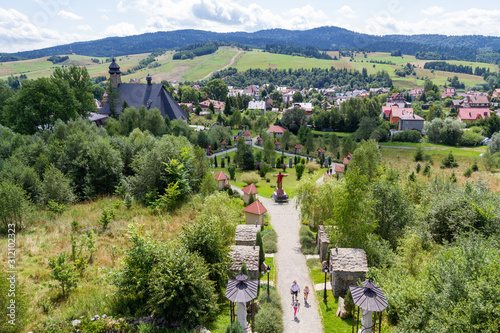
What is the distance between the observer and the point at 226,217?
23.1 meters

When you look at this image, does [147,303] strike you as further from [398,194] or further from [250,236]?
[398,194]

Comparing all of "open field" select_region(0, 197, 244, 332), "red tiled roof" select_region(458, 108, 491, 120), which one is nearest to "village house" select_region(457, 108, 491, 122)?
"red tiled roof" select_region(458, 108, 491, 120)

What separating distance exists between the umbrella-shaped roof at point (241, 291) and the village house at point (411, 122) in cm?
9703

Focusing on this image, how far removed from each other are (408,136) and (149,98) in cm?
7039

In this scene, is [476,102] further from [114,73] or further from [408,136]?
[114,73]

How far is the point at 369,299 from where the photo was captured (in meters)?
11.7

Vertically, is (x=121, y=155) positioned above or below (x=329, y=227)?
above

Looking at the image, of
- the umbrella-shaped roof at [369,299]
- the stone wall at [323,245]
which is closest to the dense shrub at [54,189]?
the stone wall at [323,245]

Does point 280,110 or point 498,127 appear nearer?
point 498,127

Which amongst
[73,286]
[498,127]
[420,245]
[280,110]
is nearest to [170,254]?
[73,286]

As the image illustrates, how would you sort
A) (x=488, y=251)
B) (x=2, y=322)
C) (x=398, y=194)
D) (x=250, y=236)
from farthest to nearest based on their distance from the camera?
(x=398, y=194) → (x=250, y=236) → (x=488, y=251) → (x=2, y=322)

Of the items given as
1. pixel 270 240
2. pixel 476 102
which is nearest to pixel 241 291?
pixel 270 240

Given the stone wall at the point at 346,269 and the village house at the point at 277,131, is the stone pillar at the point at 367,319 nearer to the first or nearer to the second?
the stone wall at the point at 346,269

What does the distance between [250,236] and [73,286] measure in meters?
11.6
